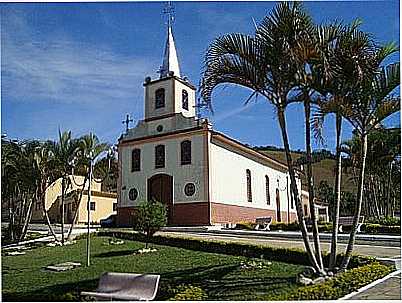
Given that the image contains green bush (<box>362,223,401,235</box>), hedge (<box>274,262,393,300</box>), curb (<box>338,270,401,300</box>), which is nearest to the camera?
hedge (<box>274,262,393,300</box>)

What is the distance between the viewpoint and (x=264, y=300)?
20.0ft

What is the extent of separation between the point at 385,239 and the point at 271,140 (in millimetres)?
3687

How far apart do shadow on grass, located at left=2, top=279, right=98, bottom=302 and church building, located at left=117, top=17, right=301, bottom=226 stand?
6.01 metres

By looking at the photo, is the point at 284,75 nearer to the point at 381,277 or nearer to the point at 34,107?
the point at 381,277

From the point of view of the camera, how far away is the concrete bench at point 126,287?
619cm

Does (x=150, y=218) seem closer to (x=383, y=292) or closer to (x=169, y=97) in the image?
(x=169, y=97)

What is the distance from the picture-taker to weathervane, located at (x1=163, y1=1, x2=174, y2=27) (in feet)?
22.1

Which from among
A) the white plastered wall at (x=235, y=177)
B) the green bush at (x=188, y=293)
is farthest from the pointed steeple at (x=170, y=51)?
the white plastered wall at (x=235, y=177)

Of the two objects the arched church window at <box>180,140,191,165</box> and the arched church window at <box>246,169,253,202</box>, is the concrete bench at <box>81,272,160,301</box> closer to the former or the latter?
the arched church window at <box>180,140,191,165</box>

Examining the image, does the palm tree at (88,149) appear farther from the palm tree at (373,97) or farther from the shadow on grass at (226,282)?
the palm tree at (373,97)

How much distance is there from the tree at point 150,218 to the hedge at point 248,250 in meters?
0.17

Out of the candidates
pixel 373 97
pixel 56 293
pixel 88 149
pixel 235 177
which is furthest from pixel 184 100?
pixel 56 293

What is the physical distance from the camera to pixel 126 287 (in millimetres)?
6383

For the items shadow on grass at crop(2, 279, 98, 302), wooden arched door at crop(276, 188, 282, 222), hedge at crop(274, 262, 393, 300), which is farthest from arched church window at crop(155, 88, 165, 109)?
hedge at crop(274, 262, 393, 300)
